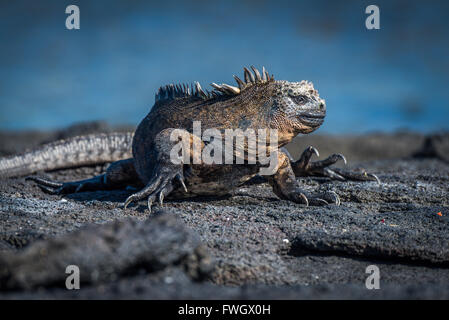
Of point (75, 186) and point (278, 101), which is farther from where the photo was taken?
point (75, 186)

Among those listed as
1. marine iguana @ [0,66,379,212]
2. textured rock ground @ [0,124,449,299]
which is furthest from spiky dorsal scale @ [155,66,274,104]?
textured rock ground @ [0,124,449,299]

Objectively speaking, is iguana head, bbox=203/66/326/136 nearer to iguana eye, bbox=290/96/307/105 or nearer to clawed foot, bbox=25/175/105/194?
iguana eye, bbox=290/96/307/105

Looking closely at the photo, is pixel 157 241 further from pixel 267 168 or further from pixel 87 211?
pixel 267 168

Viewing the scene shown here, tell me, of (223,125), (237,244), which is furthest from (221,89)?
(237,244)

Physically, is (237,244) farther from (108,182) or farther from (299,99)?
(108,182)

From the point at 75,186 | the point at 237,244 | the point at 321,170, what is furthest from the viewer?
the point at 75,186

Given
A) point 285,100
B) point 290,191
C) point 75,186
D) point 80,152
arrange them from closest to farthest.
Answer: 1. point 285,100
2. point 290,191
3. point 75,186
4. point 80,152
